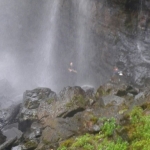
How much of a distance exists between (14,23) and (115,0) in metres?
23.4

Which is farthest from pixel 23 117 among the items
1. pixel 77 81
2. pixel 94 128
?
pixel 77 81

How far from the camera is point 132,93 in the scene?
1709 centimetres

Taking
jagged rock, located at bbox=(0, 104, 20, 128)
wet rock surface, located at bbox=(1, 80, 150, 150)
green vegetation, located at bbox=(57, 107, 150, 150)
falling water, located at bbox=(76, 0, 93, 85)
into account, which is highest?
falling water, located at bbox=(76, 0, 93, 85)

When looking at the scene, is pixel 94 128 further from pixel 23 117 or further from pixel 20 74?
pixel 20 74

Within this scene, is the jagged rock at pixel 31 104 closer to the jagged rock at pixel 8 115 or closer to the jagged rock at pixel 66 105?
the jagged rock at pixel 66 105

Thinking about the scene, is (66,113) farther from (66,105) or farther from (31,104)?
(31,104)

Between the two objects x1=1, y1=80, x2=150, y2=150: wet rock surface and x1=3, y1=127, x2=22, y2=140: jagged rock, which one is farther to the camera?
x1=3, y1=127, x2=22, y2=140: jagged rock

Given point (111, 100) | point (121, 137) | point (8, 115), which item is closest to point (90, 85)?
point (8, 115)

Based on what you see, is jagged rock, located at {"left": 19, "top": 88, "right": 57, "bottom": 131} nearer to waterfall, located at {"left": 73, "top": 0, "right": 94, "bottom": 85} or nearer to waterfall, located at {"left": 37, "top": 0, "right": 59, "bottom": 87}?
waterfall, located at {"left": 73, "top": 0, "right": 94, "bottom": 85}

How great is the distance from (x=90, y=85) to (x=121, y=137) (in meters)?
17.9

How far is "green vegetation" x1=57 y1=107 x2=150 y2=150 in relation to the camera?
9.69m

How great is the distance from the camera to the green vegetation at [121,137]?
9.69 meters

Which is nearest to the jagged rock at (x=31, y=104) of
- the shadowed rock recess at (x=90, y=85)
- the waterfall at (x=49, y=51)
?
the shadowed rock recess at (x=90, y=85)

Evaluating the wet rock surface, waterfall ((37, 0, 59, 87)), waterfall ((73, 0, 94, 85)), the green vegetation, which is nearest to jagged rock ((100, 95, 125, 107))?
the wet rock surface
